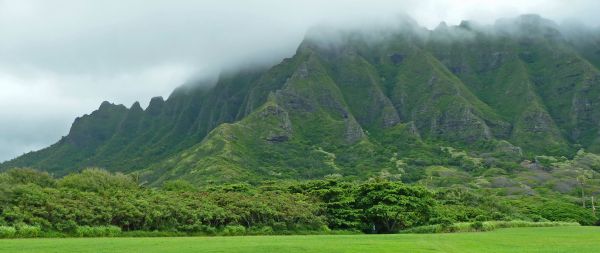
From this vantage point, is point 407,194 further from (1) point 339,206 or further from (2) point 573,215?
(2) point 573,215

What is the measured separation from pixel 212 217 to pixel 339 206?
20.5m

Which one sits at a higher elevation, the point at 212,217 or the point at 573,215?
the point at 212,217

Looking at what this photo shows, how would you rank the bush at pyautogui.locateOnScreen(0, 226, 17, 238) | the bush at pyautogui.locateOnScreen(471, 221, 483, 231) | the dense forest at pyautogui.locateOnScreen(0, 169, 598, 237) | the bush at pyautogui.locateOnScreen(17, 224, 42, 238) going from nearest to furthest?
the bush at pyautogui.locateOnScreen(0, 226, 17, 238), the bush at pyautogui.locateOnScreen(17, 224, 42, 238), the dense forest at pyautogui.locateOnScreen(0, 169, 598, 237), the bush at pyautogui.locateOnScreen(471, 221, 483, 231)

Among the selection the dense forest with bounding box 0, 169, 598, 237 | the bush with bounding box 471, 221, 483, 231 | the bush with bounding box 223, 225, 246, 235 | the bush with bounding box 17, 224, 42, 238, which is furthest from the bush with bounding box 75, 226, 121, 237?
the bush with bounding box 471, 221, 483, 231

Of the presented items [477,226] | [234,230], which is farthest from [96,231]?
[477,226]

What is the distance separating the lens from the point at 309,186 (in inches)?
3474

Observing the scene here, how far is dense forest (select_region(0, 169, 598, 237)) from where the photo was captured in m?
57.0

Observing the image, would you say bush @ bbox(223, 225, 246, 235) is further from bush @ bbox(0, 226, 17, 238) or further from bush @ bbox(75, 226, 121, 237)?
bush @ bbox(0, 226, 17, 238)

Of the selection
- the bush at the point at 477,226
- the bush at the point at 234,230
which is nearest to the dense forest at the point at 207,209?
the bush at the point at 234,230

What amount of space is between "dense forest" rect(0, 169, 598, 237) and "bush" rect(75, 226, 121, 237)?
0.10m

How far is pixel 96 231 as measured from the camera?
184 feet

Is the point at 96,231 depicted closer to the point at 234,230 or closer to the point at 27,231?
the point at 27,231

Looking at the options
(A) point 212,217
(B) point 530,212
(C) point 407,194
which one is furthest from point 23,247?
(B) point 530,212

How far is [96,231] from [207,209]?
14012 mm
